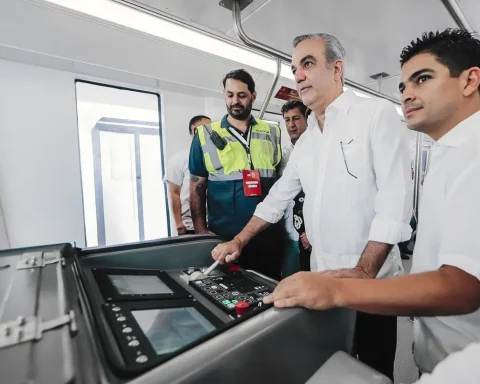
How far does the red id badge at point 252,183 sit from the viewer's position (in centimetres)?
192

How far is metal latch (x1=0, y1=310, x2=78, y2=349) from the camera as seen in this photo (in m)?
0.54

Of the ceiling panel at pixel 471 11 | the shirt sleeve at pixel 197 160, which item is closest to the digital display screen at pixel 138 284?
the shirt sleeve at pixel 197 160

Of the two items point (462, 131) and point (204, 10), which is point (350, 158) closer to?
point (462, 131)

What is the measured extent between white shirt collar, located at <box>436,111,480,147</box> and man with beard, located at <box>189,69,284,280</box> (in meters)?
1.15

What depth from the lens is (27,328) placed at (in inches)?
22.5

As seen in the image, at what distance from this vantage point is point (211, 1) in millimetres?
1729

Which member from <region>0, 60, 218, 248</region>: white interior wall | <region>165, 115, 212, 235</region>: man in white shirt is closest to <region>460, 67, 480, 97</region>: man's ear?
<region>165, 115, 212, 235</region>: man in white shirt

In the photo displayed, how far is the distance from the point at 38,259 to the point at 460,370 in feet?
3.88

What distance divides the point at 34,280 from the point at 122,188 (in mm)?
3363

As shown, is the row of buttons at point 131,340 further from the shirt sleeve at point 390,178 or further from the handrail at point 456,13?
the handrail at point 456,13

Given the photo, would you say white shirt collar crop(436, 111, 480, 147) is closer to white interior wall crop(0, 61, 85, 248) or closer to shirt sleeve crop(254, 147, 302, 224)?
shirt sleeve crop(254, 147, 302, 224)

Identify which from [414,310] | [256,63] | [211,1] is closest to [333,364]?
[414,310]

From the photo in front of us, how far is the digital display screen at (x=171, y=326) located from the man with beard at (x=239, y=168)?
1147mm

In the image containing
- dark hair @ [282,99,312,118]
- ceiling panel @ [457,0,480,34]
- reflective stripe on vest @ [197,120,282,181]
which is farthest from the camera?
dark hair @ [282,99,312,118]
